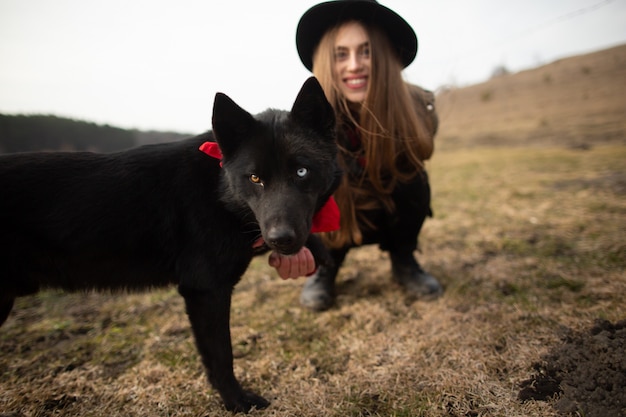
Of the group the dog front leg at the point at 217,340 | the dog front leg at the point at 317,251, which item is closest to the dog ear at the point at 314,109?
the dog front leg at the point at 317,251

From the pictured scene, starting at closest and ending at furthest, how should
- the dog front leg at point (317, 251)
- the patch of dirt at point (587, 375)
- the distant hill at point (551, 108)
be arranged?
the patch of dirt at point (587, 375) < the dog front leg at point (317, 251) < the distant hill at point (551, 108)

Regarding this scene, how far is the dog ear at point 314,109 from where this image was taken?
5.78 ft

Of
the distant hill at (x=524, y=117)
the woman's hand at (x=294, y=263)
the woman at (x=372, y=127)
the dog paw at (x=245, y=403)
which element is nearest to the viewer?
the dog paw at (x=245, y=403)

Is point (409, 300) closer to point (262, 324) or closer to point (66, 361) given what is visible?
point (262, 324)

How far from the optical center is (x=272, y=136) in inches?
69.9

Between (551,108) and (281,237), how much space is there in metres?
22.5

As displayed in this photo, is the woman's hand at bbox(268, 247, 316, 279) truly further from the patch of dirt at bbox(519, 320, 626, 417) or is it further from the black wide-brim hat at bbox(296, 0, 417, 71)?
the black wide-brim hat at bbox(296, 0, 417, 71)

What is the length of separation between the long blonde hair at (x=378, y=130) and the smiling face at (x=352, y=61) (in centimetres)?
4

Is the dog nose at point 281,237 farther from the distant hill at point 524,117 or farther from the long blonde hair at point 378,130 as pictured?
the distant hill at point 524,117

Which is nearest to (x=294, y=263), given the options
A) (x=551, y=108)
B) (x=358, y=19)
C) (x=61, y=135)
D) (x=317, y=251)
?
(x=317, y=251)

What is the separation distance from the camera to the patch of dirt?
149 cm

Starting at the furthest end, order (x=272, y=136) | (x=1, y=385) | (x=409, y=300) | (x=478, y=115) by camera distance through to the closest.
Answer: (x=478, y=115)
(x=409, y=300)
(x=1, y=385)
(x=272, y=136)

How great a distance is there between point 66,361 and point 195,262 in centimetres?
137

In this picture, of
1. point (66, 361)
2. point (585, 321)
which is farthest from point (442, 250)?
point (66, 361)
